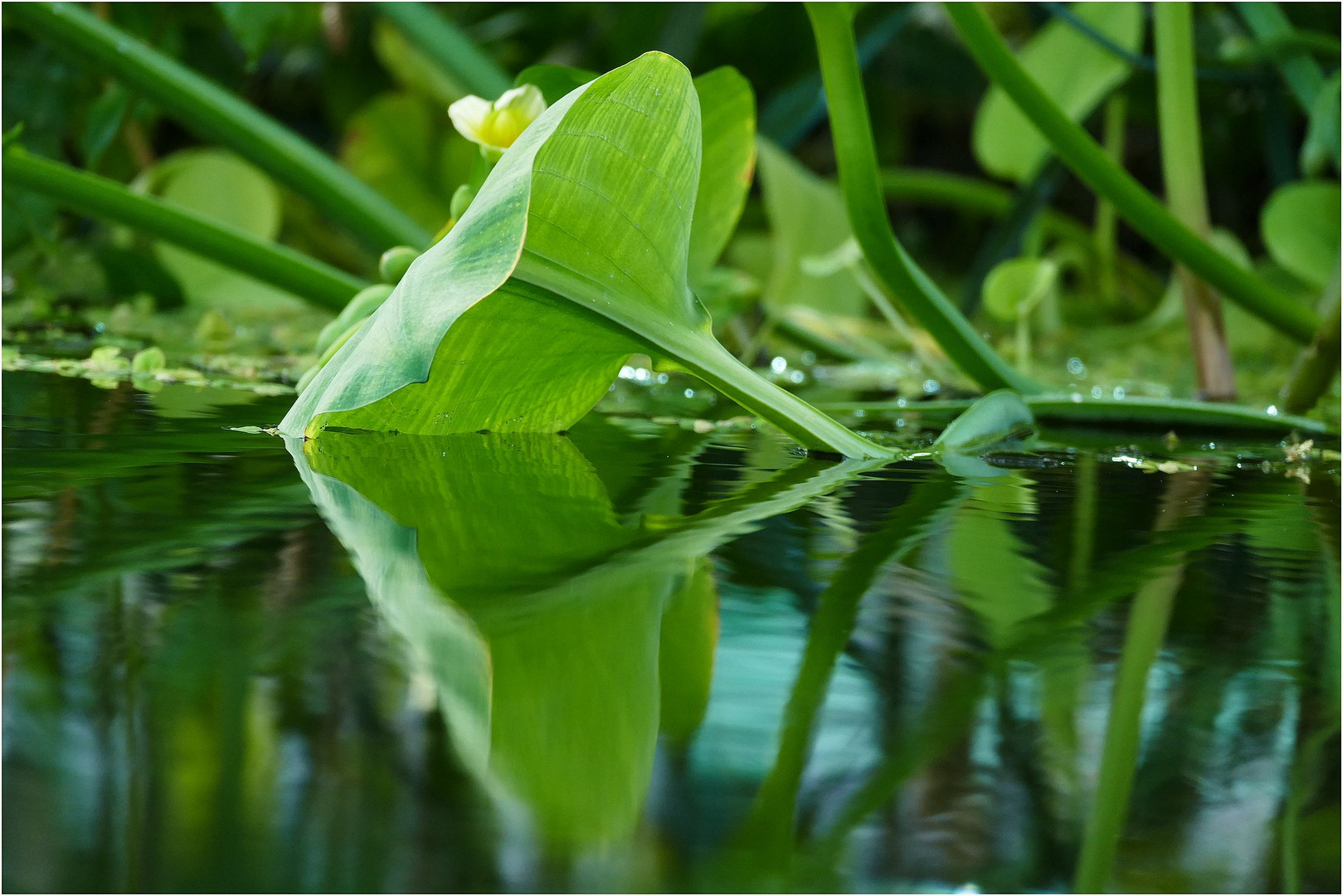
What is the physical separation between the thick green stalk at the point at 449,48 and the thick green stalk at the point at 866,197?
1.43ft

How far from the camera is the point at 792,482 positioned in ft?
1.36

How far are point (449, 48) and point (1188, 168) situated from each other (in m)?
0.54

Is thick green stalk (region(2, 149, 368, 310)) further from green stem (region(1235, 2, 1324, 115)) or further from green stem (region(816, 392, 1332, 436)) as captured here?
green stem (region(1235, 2, 1324, 115))

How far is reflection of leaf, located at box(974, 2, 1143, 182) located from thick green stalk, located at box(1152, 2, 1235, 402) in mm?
270

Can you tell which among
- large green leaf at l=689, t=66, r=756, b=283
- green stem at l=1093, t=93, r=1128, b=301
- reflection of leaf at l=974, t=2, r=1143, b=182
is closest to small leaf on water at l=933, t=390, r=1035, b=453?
large green leaf at l=689, t=66, r=756, b=283

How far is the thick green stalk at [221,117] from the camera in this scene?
0.73m

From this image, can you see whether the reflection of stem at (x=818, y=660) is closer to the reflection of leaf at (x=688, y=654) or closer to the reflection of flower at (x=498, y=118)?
the reflection of leaf at (x=688, y=654)

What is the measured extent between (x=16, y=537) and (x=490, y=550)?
4.3 inches

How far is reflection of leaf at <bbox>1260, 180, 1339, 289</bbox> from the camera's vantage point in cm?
96

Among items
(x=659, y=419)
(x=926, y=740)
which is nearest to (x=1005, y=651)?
(x=926, y=740)

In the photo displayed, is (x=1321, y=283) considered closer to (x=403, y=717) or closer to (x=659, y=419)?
(x=659, y=419)

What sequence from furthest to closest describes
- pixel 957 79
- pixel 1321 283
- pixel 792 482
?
pixel 957 79 < pixel 1321 283 < pixel 792 482

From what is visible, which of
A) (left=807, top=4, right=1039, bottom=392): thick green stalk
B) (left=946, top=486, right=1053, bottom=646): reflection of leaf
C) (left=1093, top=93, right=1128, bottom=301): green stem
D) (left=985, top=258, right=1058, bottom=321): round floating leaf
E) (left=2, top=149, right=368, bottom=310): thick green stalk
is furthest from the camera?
(left=1093, top=93, right=1128, bottom=301): green stem

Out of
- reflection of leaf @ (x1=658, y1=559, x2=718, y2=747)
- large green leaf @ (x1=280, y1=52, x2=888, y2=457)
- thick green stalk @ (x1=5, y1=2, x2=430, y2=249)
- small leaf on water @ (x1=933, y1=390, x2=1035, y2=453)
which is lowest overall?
reflection of leaf @ (x1=658, y1=559, x2=718, y2=747)
